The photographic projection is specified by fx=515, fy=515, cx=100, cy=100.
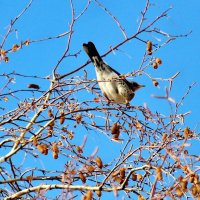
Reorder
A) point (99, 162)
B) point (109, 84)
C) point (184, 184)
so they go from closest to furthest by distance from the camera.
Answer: point (184, 184) < point (99, 162) < point (109, 84)

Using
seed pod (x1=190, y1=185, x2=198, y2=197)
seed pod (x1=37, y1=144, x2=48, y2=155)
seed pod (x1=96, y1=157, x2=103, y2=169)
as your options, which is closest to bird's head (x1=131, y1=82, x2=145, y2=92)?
seed pod (x1=37, y1=144, x2=48, y2=155)

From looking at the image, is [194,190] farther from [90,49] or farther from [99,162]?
[90,49]

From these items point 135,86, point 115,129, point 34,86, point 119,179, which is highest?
point 135,86

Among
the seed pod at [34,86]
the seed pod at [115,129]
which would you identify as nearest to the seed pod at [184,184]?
the seed pod at [115,129]

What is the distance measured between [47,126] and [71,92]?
0.41m

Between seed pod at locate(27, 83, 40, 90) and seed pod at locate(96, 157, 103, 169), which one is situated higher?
seed pod at locate(27, 83, 40, 90)

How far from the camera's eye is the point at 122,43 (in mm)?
5055

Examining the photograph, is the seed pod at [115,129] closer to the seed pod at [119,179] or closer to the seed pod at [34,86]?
the seed pod at [119,179]

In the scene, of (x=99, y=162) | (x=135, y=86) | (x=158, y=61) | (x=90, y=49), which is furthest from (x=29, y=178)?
(x=135, y=86)

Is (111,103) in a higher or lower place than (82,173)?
higher

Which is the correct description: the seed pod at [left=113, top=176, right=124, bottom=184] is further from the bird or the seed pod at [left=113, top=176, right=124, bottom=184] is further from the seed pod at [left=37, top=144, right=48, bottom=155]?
the bird

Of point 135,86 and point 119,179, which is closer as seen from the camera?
point 119,179

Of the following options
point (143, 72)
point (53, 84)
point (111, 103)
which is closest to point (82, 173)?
point (111, 103)

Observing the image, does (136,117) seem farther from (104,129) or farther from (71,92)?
(71,92)
